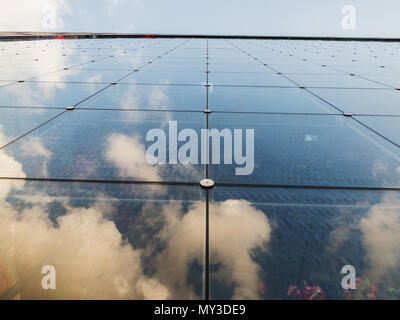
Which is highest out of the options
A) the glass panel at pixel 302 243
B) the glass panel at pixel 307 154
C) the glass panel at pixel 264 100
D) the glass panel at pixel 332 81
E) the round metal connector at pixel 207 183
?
the glass panel at pixel 332 81

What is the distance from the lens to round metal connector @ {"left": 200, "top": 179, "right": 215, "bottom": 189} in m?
2.47

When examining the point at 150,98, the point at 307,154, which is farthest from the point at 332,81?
the point at 150,98

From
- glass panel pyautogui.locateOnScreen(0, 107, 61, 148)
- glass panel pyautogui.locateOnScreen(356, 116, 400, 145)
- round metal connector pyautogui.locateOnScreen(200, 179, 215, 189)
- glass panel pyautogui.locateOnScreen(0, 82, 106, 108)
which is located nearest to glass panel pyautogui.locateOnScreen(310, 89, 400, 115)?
glass panel pyautogui.locateOnScreen(356, 116, 400, 145)

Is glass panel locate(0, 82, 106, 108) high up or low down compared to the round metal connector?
up

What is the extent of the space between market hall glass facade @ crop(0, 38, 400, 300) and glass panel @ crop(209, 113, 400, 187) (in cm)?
2

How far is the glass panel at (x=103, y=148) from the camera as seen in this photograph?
262 centimetres

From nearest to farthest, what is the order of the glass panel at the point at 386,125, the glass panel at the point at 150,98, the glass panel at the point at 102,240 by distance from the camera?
the glass panel at the point at 102,240, the glass panel at the point at 386,125, the glass panel at the point at 150,98

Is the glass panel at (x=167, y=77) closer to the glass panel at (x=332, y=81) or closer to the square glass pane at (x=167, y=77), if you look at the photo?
the square glass pane at (x=167, y=77)

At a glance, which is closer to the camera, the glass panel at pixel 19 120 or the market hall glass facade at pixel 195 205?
the market hall glass facade at pixel 195 205

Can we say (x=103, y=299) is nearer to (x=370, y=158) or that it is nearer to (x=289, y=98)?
(x=370, y=158)

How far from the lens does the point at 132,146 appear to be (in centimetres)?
312

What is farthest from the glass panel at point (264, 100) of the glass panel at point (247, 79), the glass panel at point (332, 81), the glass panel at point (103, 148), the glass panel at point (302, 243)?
the glass panel at point (302, 243)

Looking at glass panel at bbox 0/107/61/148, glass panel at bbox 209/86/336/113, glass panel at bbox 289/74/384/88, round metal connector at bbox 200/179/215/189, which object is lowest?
round metal connector at bbox 200/179/215/189

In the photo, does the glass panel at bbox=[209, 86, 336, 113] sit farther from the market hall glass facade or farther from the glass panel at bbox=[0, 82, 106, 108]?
the glass panel at bbox=[0, 82, 106, 108]
